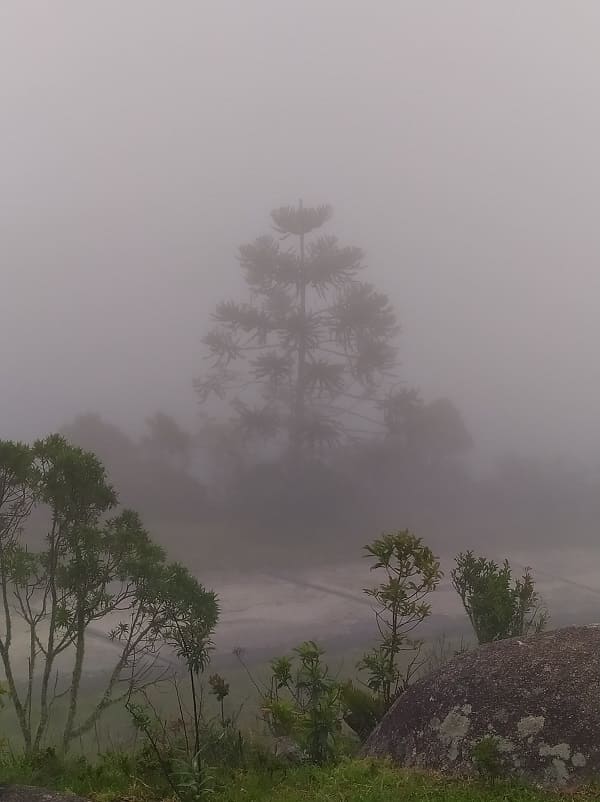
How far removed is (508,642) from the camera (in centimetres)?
959

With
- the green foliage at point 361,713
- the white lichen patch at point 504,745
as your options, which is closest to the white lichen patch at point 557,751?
the white lichen patch at point 504,745

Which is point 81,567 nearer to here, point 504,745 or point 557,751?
point 504,745

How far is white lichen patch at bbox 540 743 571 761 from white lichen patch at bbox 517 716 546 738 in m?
0.20

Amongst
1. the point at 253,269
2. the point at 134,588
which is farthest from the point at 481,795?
the point at 253,269

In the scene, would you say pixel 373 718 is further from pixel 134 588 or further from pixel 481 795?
pixel 134 588

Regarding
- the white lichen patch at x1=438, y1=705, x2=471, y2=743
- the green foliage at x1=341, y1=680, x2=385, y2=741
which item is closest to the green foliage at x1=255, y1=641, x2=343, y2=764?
the white lichen patch at x1=438, y1=705, x2=471, y2=743

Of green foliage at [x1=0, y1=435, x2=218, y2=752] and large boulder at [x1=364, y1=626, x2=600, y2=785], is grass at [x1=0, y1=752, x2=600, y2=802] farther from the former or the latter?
green foliage at [x1=0, y1=435, x2=218, y2=752]

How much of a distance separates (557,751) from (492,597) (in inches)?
309

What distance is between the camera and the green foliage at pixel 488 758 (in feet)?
24.2

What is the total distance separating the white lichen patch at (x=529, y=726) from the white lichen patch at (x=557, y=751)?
202 millimetres

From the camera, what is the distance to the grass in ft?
22.5

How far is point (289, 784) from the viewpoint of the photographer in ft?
26.0

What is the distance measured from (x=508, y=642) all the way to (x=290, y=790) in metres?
3.91

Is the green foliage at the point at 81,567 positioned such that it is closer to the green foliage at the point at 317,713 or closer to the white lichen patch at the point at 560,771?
the green foliage at the point at 317,713
